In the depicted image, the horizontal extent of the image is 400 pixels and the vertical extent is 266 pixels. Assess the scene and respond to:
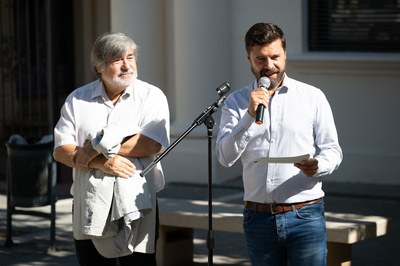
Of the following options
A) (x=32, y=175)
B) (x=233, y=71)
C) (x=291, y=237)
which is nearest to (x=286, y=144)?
(x=291, y=237)

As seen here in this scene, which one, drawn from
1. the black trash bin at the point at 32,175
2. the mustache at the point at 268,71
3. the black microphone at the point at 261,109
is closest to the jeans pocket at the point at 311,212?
the black microphone at the point at 261,109

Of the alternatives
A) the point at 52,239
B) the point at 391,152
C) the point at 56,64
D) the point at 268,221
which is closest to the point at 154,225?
the point at 268,221

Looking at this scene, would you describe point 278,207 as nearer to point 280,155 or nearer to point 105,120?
point 280,155

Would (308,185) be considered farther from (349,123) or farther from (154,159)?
(349,123)

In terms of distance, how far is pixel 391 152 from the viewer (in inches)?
441

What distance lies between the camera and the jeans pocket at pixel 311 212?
4.96 metres

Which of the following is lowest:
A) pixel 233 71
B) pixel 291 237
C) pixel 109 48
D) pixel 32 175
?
pixel 32 175

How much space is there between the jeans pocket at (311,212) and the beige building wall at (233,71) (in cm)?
626

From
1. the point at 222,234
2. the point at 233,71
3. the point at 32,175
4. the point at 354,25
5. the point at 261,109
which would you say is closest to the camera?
the point at 261,109

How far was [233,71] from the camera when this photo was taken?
12.0m

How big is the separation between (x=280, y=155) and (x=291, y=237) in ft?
1.29

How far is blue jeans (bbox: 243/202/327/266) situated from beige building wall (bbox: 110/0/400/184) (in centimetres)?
631

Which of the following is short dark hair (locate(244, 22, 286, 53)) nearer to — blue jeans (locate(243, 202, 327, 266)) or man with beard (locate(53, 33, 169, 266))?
man with beard (locate(53, 33, 169, 266))

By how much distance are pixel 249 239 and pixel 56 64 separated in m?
7.91
